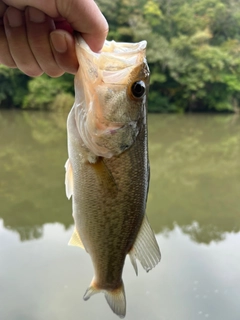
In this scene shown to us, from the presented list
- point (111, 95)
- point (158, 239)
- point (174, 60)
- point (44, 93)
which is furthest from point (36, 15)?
point (174, 60)

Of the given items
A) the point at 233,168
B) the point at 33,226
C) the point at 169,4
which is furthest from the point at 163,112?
the point at 33,226

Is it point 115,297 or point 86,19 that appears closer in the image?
point 86,19

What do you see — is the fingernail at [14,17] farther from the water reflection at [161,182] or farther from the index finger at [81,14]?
the water reflection at [161,182]

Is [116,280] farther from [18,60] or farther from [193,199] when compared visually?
[193,199]

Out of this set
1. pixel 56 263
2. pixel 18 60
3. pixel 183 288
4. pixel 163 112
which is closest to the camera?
pixel 18 60

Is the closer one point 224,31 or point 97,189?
point 97,189

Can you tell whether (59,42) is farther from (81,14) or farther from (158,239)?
(158,239)
